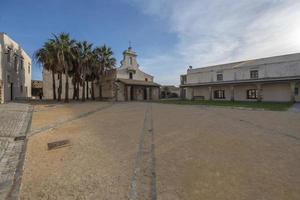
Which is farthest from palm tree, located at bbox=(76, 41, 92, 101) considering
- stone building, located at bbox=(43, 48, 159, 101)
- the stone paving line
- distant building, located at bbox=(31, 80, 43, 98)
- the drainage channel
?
the drainage channel

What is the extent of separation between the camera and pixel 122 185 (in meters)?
3.13

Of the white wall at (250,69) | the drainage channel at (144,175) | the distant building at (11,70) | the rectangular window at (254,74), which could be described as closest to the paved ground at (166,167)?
the drainage channel at (144,175)

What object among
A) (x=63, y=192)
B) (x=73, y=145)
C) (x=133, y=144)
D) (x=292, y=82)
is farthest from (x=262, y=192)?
(x=292, y=82)

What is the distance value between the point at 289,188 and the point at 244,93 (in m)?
28.2

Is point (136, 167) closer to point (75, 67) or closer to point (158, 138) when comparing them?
point (158, 138)

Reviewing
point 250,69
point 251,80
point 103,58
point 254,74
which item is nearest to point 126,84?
point 103,58

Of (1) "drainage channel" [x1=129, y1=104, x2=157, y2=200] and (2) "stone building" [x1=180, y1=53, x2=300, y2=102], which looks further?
(2) "stone building" [x1=180, y1=53, x2=300, y2=102]

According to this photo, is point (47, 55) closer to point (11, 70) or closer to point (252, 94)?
point (11, 70)

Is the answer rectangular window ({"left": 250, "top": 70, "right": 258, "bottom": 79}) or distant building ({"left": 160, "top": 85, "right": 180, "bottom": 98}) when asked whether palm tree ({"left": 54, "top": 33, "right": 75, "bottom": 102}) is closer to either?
rectangular window ({"left": 250, "top": 70, "right": 258, "bottom": 79})

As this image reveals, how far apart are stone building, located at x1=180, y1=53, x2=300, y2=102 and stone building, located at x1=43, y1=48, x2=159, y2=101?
825cm

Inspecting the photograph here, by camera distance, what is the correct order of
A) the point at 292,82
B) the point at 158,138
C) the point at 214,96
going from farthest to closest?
the point at 214,96 < the point at 292,82 < the point at 158,138

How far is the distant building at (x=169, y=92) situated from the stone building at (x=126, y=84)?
35.5 feet

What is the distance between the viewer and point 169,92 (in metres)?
50.2

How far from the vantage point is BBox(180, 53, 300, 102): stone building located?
24005mm
